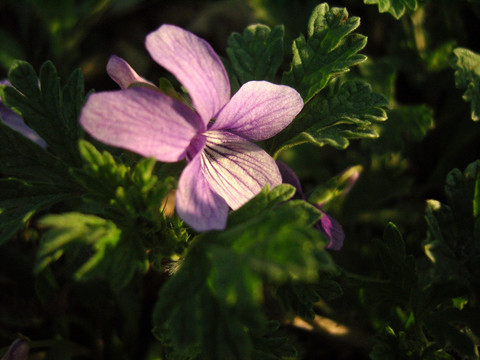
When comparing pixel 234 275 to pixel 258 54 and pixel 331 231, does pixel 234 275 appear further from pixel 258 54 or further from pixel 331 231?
pixel 258 54

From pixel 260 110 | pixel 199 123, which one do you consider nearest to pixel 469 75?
pixel 260 110

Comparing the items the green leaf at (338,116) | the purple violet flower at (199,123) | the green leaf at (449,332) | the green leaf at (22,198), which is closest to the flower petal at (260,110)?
the purple violet flower at (199,123)

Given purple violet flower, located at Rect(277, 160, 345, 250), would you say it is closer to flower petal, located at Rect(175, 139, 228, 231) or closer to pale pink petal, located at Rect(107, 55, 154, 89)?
flower petal, located at Rect(175, 139, 228, 231)

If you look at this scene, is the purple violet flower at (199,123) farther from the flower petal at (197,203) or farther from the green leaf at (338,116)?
the green leaf at (338,116)

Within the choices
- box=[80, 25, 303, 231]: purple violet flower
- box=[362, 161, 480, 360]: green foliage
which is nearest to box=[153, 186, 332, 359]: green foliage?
box=[80, 25, 303, 231]: purple violet flower

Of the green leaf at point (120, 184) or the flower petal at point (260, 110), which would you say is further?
the flower petal at point (260, 110)

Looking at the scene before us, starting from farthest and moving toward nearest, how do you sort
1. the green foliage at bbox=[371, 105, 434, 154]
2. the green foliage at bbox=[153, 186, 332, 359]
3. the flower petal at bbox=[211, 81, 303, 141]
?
the green foliage at bbox=[371, 105, 434, 154] < the flower petal at bbox=[211, 81, 303, 141] < the green foliage at bbox=[153, 186, 332, 359]

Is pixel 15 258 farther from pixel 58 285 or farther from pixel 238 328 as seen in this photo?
pixel 238 328
